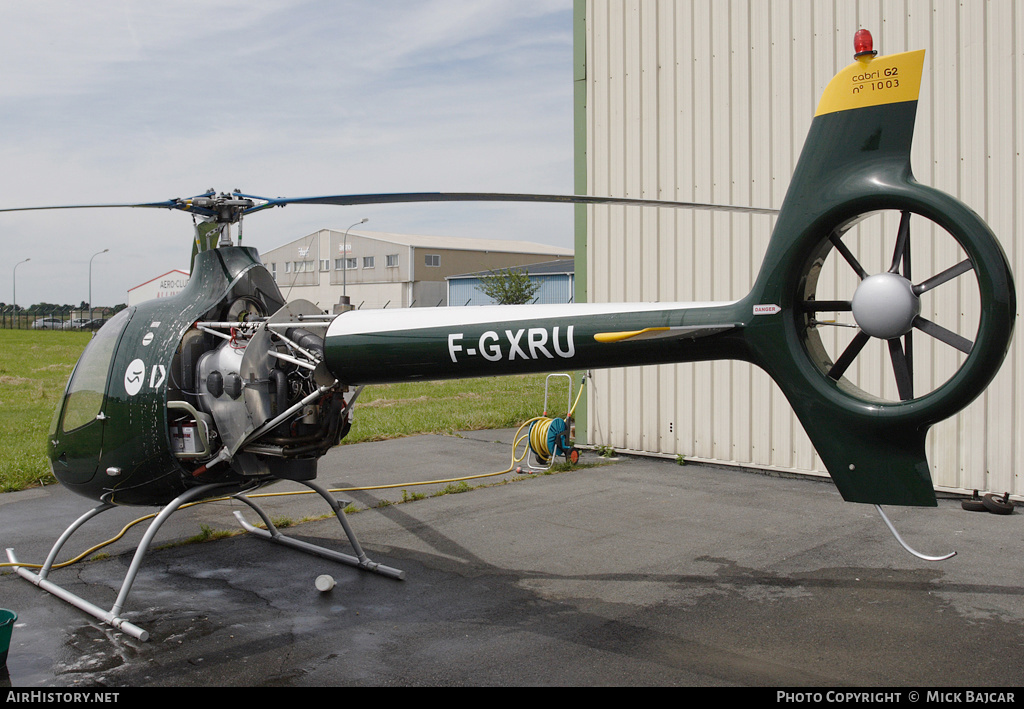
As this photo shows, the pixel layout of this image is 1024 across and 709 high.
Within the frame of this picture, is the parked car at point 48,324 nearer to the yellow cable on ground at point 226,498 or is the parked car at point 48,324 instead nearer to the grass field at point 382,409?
the grass field at point 382,409

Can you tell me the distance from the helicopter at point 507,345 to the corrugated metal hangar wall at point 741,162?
13.4 ft

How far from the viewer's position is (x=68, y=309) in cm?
7794

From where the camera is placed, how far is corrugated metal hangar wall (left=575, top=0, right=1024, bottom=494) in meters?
9.10

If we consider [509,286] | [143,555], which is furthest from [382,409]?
[509,286]

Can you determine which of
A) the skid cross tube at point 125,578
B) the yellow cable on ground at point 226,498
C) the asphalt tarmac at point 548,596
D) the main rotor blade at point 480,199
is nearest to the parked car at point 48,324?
the yellow cable on ground at point 226,498

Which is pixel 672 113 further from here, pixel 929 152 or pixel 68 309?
pixel 68 309

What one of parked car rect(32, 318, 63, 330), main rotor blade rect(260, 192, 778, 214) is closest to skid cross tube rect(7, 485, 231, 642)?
main rotor blade rect(260, 192, 778, 214)

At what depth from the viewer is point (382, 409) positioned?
1880 cm

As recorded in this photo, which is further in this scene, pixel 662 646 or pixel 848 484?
pixel 662 646

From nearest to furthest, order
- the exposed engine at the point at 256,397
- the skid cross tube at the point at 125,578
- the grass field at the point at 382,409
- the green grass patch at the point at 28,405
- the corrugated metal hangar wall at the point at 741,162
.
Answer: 1. the skid cross tube at the point at 125,578
2. the exposed engine at the point at 256,397
3. the corrugated metal hangar wall at the point at 741,162
4. the green grass patch at the point at 28,405
5. the grass field at the point at 382,409

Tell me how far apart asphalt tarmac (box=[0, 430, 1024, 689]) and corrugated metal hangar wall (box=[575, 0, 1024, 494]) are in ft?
4.77

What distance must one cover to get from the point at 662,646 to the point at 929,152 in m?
7.05

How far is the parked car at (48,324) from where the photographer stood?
75.9 m

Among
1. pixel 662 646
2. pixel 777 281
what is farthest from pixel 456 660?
pixel 777 281
